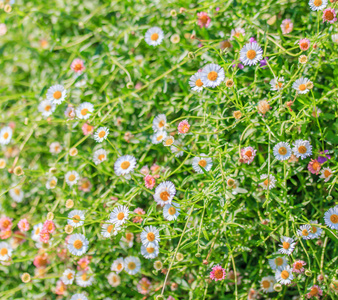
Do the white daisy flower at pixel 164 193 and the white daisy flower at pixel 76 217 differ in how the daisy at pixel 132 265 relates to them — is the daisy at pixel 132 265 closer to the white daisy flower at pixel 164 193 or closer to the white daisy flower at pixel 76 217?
the white daisy flower at pixel 76 217

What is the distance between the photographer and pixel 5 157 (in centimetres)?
219

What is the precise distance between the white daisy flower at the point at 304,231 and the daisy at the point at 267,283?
0.88 ft

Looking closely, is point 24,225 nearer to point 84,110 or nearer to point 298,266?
point 84,110

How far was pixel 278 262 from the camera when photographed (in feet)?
4.74

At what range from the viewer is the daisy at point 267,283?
1495 mm

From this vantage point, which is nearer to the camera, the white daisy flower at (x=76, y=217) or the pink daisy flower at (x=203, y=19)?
the white daisy flower at (x=76, y=217)

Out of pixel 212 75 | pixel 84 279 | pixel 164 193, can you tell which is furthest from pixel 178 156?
pixel 84 279

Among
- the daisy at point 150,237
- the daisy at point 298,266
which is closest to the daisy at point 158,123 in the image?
the daisy at point 150,237

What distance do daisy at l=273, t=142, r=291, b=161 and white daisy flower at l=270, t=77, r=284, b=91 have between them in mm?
246

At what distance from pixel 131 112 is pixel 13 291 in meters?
1.16

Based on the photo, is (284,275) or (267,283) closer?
(284,275)

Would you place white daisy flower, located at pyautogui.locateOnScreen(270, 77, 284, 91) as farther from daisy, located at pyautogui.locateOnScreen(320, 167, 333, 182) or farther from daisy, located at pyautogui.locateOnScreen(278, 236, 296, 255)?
daisy, located at pyautogui.locateOnScreen(278, 236, 296, 255)

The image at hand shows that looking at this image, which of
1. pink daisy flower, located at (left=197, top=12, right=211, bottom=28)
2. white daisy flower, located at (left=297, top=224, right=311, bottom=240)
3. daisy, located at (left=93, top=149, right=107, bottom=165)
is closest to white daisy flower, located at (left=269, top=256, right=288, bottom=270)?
white daisy flower, located at (left=297, top=224, right=311, bottom=240)

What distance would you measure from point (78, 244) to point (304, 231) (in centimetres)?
101
